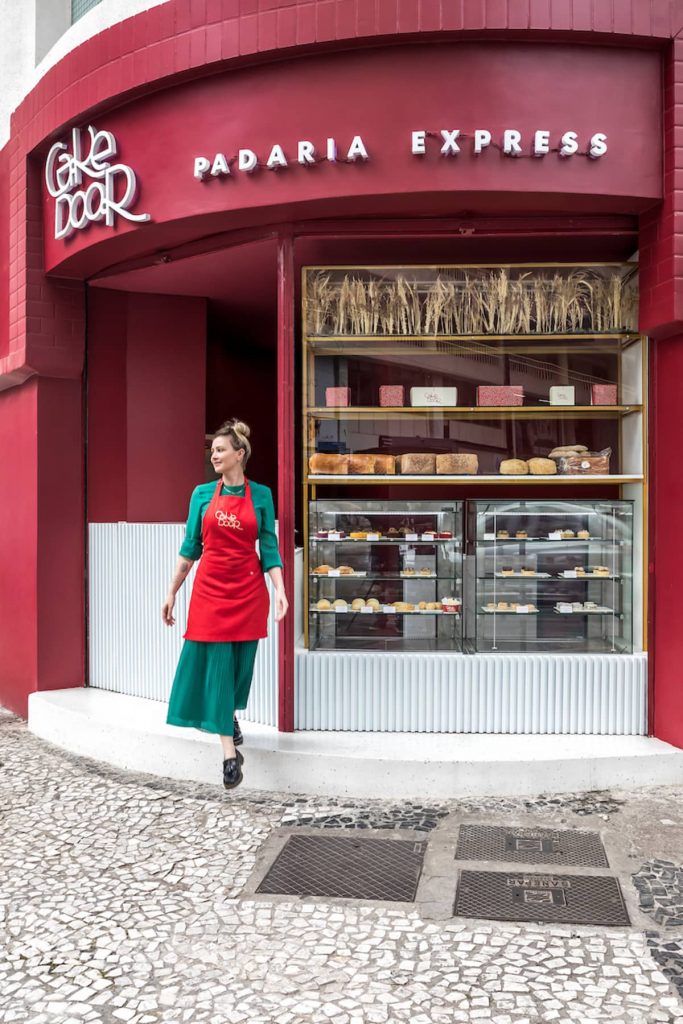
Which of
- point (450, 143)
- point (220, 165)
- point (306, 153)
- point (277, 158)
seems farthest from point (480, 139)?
point (220, 165)

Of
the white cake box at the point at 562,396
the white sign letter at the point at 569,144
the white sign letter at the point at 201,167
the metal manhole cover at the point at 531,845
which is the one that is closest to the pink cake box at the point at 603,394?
the white cake box at the point at 562,396

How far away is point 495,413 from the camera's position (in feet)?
18.8

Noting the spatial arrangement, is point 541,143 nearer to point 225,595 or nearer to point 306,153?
point 306,153

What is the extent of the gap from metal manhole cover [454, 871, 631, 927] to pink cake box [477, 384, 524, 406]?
308cm

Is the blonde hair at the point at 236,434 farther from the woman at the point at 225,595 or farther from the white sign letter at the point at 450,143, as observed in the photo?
the white sign letter at the point at 450,143

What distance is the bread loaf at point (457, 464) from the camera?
5.61m

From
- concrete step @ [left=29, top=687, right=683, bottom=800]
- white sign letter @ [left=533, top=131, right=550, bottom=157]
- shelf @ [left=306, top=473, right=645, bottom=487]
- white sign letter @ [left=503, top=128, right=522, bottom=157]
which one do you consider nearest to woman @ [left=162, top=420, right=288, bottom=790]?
concrete step @ [left=29, top=687, right=683, bottom=800]

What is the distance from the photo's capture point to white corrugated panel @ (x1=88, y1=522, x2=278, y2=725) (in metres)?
6.01

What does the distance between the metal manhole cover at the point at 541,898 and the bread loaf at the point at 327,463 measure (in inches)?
106

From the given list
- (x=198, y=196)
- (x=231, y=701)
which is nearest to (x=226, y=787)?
(x=231, y=701)

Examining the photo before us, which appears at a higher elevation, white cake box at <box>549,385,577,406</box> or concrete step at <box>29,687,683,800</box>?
white cake box at <box>549,385,577,406</box>

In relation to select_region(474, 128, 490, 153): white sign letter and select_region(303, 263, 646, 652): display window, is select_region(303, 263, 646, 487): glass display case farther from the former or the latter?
select_region(474, 128, 490, 153): white sign letter

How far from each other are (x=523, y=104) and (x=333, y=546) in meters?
2.91

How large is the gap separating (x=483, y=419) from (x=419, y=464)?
0.57m
